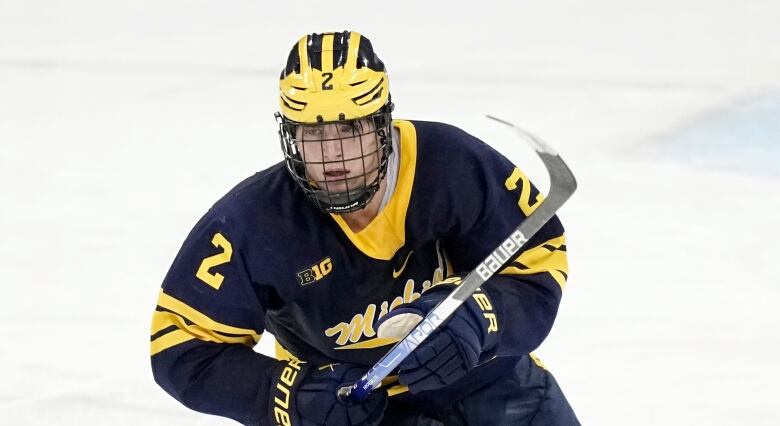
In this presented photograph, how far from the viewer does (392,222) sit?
256 centimetres

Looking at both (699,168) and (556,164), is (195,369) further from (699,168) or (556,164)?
(699,168)

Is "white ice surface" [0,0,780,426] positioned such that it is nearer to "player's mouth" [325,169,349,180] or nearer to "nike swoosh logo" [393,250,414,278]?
"nike swoosh logo" [393,250,414,278]

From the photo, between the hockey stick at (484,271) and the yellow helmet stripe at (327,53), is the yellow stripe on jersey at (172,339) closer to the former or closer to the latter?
the hockey stick at (484,271)

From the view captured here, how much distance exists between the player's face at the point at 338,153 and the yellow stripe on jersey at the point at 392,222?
0.46 feet

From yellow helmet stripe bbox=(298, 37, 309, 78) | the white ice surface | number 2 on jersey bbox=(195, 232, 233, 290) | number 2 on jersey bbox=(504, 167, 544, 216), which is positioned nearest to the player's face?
yellow helmet stripe bbox=(298, 37, 309, 78)

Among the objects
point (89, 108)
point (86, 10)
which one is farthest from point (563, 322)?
point (86, 10)

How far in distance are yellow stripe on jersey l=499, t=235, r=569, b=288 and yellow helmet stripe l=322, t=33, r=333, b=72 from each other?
53 centimetres

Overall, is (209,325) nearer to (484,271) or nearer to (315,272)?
(315,272)

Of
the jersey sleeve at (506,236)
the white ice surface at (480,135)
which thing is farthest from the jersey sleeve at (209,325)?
the white ice surface at (480,135)

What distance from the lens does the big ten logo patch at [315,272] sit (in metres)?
2.55

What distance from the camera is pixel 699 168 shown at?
464 cm

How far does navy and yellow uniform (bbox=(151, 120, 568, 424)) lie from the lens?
8.19 ft

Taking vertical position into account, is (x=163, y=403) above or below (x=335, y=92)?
below

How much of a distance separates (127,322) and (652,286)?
1.49m
